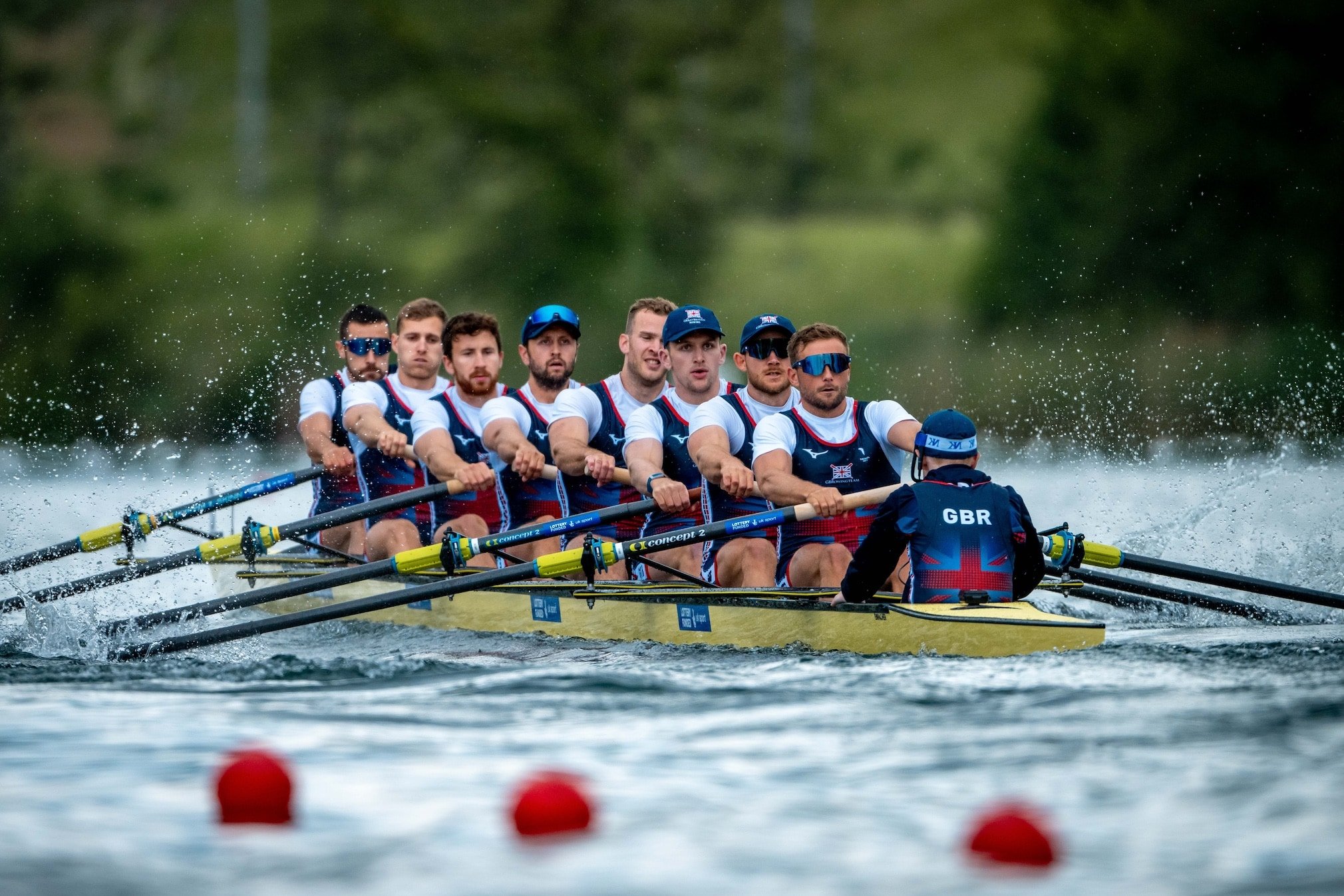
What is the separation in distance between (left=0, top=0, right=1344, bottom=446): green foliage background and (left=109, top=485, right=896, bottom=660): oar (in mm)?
16238

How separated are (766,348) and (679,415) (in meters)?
0.61

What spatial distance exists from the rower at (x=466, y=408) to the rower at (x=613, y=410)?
27.8 inches

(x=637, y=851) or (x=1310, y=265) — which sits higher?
(x=1310, y=265)

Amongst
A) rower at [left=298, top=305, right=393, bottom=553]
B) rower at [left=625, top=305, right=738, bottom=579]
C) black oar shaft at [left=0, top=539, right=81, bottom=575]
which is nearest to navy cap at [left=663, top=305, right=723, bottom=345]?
rower at [left=625, top=305, right=738, bottom=579]

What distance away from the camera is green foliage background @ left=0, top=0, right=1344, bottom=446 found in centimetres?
2811

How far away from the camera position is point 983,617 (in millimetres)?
6344

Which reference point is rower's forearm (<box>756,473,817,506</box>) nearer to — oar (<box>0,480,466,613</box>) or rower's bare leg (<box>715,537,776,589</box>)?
rower's bare leg (<box>715,537,776,589</box>)

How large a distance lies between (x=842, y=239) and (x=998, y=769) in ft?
94.4

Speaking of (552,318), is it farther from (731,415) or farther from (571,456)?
(731,415)

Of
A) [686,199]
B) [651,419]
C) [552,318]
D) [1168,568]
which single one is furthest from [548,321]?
[686,199]

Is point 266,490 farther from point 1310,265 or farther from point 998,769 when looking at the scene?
point 1310,265

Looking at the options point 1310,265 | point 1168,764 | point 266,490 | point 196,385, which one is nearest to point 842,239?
point 1310,265

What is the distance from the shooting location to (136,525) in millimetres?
9789

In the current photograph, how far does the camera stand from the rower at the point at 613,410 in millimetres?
8938
